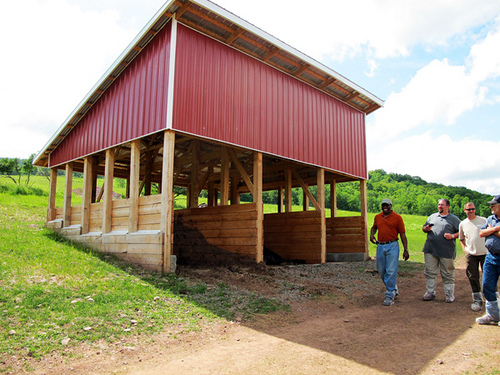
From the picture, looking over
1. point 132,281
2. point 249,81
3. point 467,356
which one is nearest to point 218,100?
point 249,81

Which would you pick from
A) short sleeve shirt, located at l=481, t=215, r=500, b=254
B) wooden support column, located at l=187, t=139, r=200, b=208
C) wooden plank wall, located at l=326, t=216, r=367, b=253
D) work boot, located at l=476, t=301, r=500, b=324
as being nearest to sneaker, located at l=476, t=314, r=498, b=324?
work boot, located at l=476, t=301, r=500, b=324

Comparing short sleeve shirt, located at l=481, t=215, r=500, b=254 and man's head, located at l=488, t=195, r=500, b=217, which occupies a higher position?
man's head, located at l=488, t=195, r=500, b=217

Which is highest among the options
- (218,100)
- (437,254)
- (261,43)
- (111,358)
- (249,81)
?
(261,43)

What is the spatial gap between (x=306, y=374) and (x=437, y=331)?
7.92 ft

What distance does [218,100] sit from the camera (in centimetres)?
987

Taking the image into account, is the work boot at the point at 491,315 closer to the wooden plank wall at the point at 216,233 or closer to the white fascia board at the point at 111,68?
the wooden plank wall at the point at 216,233

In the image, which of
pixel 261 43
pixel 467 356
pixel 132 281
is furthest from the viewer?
pixel 261 43

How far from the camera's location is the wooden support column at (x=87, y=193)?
1173 centimetres

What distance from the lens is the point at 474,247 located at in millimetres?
6180

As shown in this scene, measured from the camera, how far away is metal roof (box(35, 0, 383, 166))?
9.16 meters

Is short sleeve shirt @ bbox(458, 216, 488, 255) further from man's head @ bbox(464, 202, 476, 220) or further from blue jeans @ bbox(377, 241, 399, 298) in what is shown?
blue jeans @ bbox(377, 241, 399, 298)

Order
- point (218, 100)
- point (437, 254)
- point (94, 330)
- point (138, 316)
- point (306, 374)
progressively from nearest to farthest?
point (306, 374) < point (94, 330) < point (138, 316) < point (437, 254) < point (218, 100)

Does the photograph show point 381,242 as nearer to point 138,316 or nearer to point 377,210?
point 138,316

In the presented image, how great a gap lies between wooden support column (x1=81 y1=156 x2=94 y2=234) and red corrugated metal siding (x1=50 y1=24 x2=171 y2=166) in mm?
422
